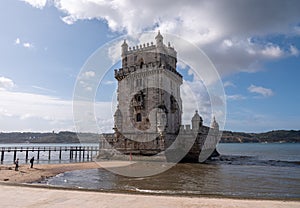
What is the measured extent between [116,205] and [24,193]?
18.6ft

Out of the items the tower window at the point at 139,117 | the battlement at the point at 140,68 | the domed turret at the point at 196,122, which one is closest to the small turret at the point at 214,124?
the battlement at the point at 140,68

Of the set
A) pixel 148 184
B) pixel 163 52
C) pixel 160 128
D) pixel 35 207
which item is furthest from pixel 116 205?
pixel 163 52

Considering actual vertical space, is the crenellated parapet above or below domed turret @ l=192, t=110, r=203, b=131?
above

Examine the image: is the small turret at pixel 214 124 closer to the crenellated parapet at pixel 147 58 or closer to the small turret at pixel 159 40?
the crenellated parapet at pixel 147 58

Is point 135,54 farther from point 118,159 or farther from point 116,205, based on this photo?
point 116,205

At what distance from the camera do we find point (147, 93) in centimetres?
4753

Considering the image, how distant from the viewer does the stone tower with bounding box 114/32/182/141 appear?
45688 millimetres

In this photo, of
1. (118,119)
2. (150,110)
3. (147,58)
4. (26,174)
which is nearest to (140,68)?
(147,58)

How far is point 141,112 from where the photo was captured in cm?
4747

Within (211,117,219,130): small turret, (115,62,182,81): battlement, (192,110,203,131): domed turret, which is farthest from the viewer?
(211,117,219,130): small turret

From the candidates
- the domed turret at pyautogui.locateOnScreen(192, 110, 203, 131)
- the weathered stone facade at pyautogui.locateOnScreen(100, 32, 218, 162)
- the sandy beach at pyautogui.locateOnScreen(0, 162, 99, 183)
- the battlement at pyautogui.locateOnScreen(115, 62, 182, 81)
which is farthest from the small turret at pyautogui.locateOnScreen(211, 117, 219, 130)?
the sandy beach at pyautogui.locateOnScreen(0, 162, 99, 183)

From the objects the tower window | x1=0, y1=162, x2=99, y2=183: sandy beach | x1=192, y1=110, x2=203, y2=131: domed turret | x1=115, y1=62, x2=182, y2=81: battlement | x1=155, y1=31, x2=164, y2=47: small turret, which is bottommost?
x1=0, y1=162, x2=99, y2=183: sandy beach

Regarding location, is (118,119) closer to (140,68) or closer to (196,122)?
(140,68)

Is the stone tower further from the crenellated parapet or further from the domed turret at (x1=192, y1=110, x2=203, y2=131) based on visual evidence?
the domed turret at (x1=192, y1=110, x2=203, y2=131)
